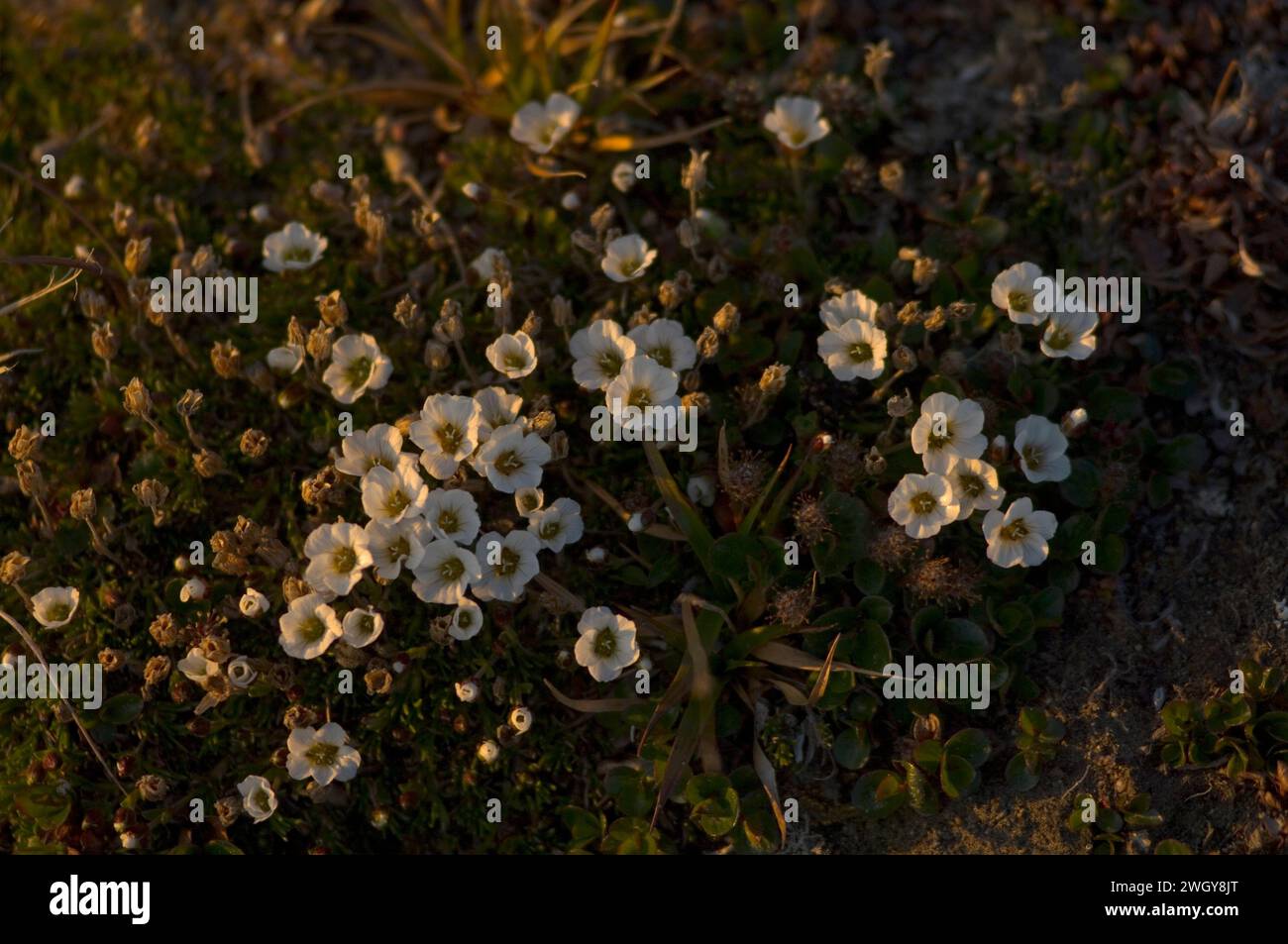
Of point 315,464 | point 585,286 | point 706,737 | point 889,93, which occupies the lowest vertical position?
point 706,737

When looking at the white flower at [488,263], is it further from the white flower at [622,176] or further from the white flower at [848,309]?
the white flower at [848,309]

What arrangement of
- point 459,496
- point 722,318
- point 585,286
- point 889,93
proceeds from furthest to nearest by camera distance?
point 889,93, point 585,286, point 722,318, point 459,496

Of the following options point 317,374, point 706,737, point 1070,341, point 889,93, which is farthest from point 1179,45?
point 317,374

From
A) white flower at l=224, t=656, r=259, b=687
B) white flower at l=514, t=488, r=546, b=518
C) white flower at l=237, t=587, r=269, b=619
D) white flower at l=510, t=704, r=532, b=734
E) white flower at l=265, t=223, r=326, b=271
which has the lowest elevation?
white flower at l=510, t=704, r=532, b=734

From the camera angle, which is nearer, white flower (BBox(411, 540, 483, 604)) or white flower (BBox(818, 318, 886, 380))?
white flower (BBox(411, 540, 483, 604))

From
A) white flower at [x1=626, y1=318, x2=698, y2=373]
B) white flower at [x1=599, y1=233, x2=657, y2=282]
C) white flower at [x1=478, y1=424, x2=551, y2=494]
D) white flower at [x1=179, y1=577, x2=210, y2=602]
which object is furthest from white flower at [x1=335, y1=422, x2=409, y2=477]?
white flower at [x1=599, y1=233, x2=657, y2=282]

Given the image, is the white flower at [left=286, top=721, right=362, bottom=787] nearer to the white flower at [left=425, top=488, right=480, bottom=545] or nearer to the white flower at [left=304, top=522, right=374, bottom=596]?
the white flower at [left=304, top=522, right=374, bottom=596]

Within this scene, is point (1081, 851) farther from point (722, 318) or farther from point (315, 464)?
point (315, 464)
